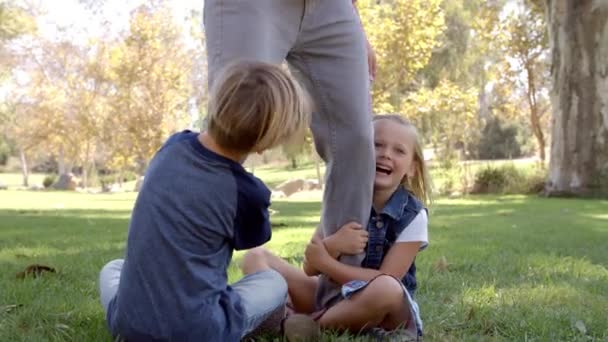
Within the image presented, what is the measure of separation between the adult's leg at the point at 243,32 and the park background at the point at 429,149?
363 millimetres

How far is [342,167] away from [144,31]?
2550 cm

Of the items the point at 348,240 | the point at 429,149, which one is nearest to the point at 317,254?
the point at 348,240

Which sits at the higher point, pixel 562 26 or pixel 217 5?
pixel 562 26

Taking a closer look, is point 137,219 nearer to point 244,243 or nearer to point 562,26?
point 244,243

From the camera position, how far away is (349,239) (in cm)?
246

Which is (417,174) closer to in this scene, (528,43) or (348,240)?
(348,240)

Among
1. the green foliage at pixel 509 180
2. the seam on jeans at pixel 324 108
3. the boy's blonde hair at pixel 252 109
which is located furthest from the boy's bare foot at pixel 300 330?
the green foliage at pixel 509 180

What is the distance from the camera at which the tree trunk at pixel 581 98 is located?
1350cm

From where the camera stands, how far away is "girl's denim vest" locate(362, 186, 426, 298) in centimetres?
255

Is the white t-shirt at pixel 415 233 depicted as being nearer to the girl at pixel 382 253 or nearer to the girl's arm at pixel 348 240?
the girl at pixel 382 253

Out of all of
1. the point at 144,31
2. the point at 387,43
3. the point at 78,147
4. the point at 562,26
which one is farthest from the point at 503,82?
the point at 78,147

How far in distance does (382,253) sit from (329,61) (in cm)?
72

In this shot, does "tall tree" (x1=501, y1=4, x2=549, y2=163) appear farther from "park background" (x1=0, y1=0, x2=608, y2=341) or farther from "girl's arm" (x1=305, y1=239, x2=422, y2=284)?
"girl's arm" (x1=305, y1=239, x2=422, y2=284)

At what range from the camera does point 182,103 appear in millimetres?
29859
